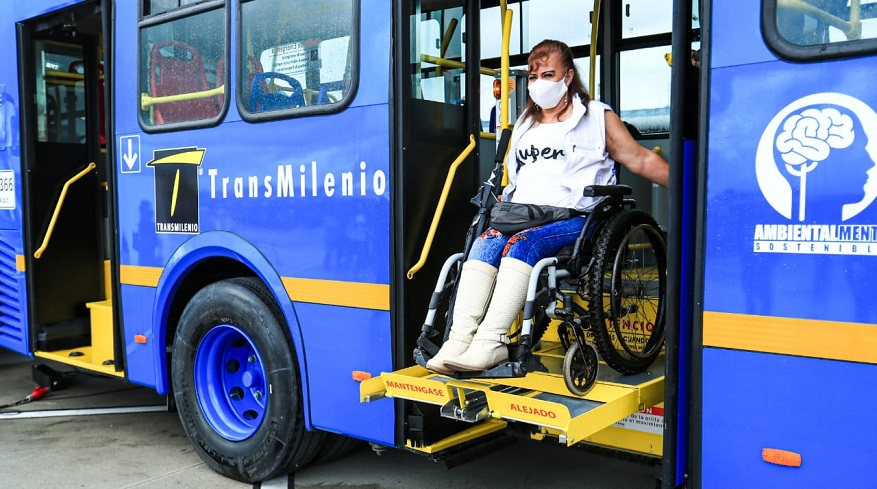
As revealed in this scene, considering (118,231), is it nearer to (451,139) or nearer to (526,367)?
(451,139)

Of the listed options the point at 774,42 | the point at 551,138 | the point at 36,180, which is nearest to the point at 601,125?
the point at 551,138

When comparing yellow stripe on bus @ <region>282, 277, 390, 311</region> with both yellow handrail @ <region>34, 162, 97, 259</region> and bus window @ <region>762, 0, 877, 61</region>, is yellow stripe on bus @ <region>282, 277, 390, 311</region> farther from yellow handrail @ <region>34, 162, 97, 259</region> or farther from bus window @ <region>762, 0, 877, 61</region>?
yellow handrail @ <region>34, 162, 97, 259</region>

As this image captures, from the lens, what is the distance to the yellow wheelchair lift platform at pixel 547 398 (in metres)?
2.85

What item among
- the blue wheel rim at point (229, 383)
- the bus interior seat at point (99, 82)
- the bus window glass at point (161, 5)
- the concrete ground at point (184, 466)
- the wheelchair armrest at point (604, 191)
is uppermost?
the bus window glass at point (161, 5)

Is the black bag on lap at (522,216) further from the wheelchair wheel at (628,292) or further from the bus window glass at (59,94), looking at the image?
the bus window glass at (59,94)

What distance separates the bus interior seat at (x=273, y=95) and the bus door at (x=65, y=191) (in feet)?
6.27

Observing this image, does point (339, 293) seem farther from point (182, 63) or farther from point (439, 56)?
point (182, 63)

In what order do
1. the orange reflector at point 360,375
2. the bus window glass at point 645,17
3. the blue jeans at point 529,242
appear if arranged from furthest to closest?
1. the bus window glass at point 645,17
2. the orange reflector at point 360,375
3. the blue jeans at point 529,242

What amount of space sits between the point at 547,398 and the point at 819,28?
4.94ft

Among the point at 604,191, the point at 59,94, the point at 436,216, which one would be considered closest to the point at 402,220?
the point at 436,216

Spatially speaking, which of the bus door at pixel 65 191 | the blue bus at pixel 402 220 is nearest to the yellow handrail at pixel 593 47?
the blue bus at pixel 402 220

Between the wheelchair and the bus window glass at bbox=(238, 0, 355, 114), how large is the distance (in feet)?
2.76

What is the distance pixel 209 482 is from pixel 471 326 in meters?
1.99

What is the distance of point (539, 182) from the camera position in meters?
3.53
